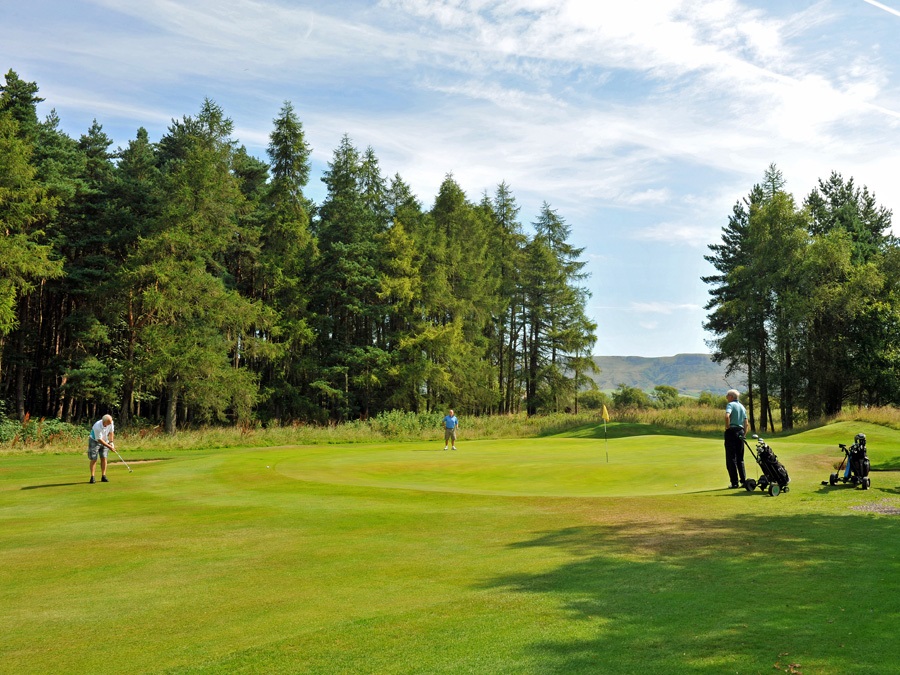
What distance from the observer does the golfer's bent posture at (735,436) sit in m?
16.4

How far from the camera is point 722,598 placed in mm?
6887

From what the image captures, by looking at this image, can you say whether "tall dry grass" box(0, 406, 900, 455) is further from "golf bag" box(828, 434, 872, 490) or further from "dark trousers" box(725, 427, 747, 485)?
"dark trousers" box(725, 427, 747, 485)

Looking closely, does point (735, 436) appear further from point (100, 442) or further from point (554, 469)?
point (100, 442)

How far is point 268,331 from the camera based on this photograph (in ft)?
179

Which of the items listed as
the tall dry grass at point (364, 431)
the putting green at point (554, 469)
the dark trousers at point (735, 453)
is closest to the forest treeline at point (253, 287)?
the tall dry grass at point (364, 431)

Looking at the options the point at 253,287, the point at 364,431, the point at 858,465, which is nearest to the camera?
the point at 858,465

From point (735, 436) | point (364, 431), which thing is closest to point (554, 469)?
point (735, 436)

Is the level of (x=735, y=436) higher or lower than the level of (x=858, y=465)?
higher

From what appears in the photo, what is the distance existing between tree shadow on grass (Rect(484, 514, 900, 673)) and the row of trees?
42.5 metres

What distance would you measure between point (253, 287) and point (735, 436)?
49.3m

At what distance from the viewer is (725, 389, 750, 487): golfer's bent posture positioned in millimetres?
16422

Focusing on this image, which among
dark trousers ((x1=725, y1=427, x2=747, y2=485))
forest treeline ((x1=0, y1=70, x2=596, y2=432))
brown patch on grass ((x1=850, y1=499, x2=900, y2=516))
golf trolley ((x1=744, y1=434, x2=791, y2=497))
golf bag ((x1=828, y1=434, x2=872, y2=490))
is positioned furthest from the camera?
forest treeline ((x1=0, y1=70, x2=596, y2=432))

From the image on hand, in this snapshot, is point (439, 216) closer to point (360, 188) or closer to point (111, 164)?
point (360, 188)

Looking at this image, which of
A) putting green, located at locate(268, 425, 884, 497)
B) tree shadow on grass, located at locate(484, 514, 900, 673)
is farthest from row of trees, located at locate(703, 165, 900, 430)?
tree shadow on grass, located at locate(484, 514, 900, 673)
